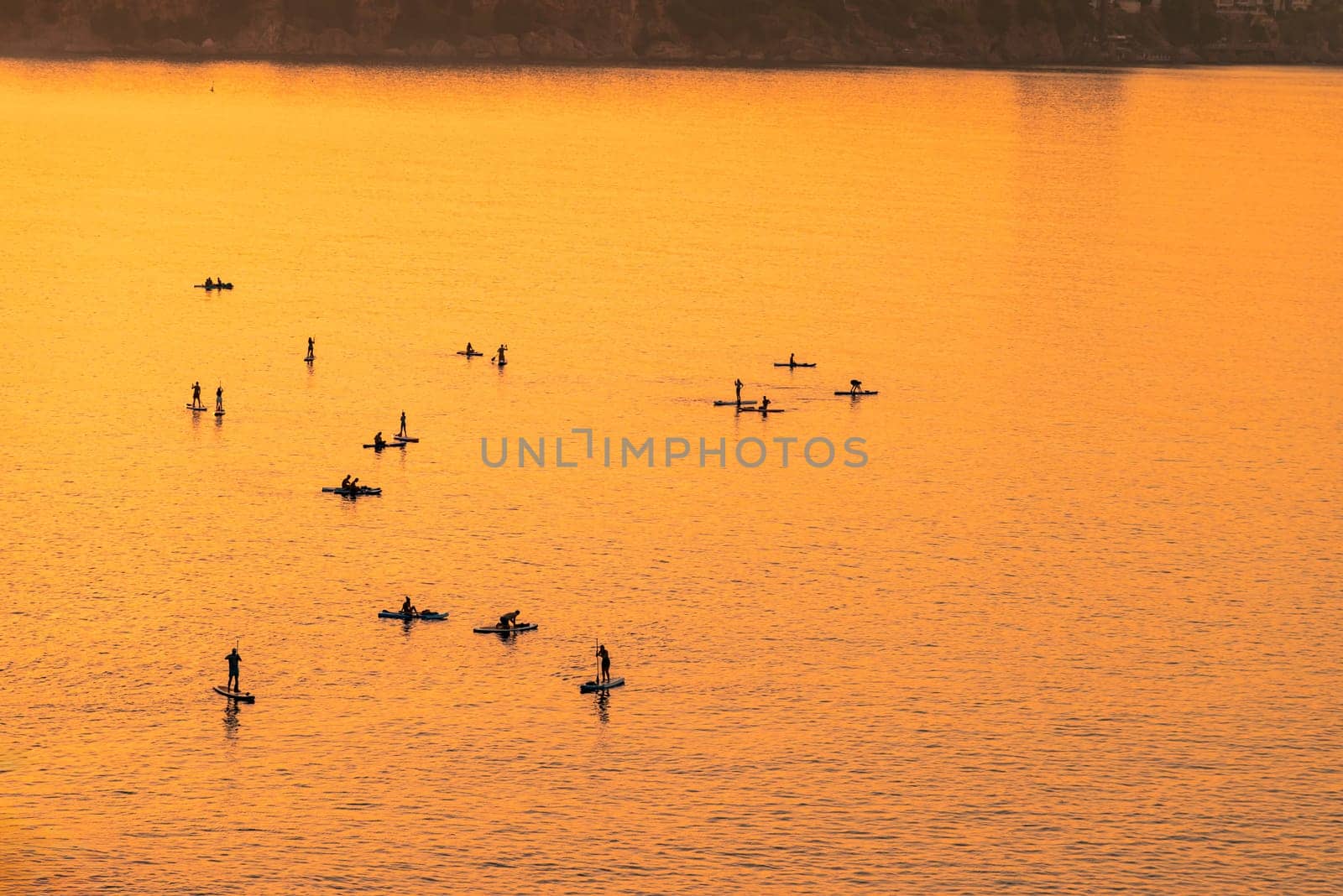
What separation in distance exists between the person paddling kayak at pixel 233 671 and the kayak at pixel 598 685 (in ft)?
46.1

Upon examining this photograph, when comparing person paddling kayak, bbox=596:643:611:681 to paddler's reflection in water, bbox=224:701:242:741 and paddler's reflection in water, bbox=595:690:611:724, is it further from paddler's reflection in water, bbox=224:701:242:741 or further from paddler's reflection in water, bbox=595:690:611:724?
paddler's reflection in water, bbox=224:701:242:741

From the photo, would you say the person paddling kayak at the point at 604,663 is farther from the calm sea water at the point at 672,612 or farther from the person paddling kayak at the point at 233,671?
the person paddling kayak at the point at 233,671

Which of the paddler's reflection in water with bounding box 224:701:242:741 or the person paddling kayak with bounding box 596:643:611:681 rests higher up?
the person paddling kayak with bounding box 596:643:611:681

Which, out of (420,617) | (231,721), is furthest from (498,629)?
(231,721)

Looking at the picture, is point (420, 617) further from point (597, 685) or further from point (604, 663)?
point (597, 685)

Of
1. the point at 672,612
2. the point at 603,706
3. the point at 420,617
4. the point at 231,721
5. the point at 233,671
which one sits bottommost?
the point at 231,721

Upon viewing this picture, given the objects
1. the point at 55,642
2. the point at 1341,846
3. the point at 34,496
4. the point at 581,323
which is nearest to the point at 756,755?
the point at 1341,846

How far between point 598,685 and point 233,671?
48.9 feet

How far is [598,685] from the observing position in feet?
268

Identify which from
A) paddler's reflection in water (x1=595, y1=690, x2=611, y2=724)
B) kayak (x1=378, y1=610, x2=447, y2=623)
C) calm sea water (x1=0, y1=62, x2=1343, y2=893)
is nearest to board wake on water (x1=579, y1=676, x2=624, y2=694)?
paddler's reflection in water (x1=595, y1=690, x2=611, y2=724)

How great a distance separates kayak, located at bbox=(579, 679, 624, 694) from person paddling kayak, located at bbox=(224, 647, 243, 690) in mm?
14048

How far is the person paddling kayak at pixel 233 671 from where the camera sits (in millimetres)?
79750

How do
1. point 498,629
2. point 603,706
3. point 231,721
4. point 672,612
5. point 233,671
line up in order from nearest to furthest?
1. point 231,721
2. point 233,671
3. point 603,706
4. point 498,629
5. point 672,612

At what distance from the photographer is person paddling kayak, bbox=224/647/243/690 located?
7975 centimetres
